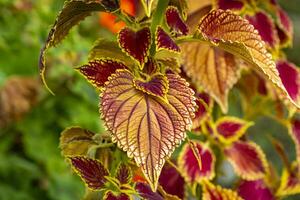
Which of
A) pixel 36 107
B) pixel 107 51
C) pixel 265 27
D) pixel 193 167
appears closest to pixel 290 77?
pixel 265 27

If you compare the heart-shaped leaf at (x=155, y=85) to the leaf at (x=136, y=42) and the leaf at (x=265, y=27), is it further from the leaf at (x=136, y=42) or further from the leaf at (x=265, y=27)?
the leaf at (x=265, y=27)

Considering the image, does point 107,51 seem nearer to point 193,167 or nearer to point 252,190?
point 193,167

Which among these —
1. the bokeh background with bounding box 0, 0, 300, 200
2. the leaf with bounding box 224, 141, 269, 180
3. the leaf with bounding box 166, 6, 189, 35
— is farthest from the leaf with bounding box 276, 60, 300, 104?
the bokeh background with bounding box 0, 0, 300, 200

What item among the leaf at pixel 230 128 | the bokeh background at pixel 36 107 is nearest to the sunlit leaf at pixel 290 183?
the leaf at pixel 230 128

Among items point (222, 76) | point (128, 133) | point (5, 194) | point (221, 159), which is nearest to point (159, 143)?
point (128, 133)

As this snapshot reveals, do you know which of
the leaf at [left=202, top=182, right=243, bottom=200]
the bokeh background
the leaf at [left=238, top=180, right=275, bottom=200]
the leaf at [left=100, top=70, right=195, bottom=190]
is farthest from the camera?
the bokeh background

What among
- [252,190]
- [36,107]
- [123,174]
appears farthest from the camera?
[36,107]

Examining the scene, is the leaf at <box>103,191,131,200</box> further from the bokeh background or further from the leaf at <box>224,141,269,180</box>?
the bokeh background
